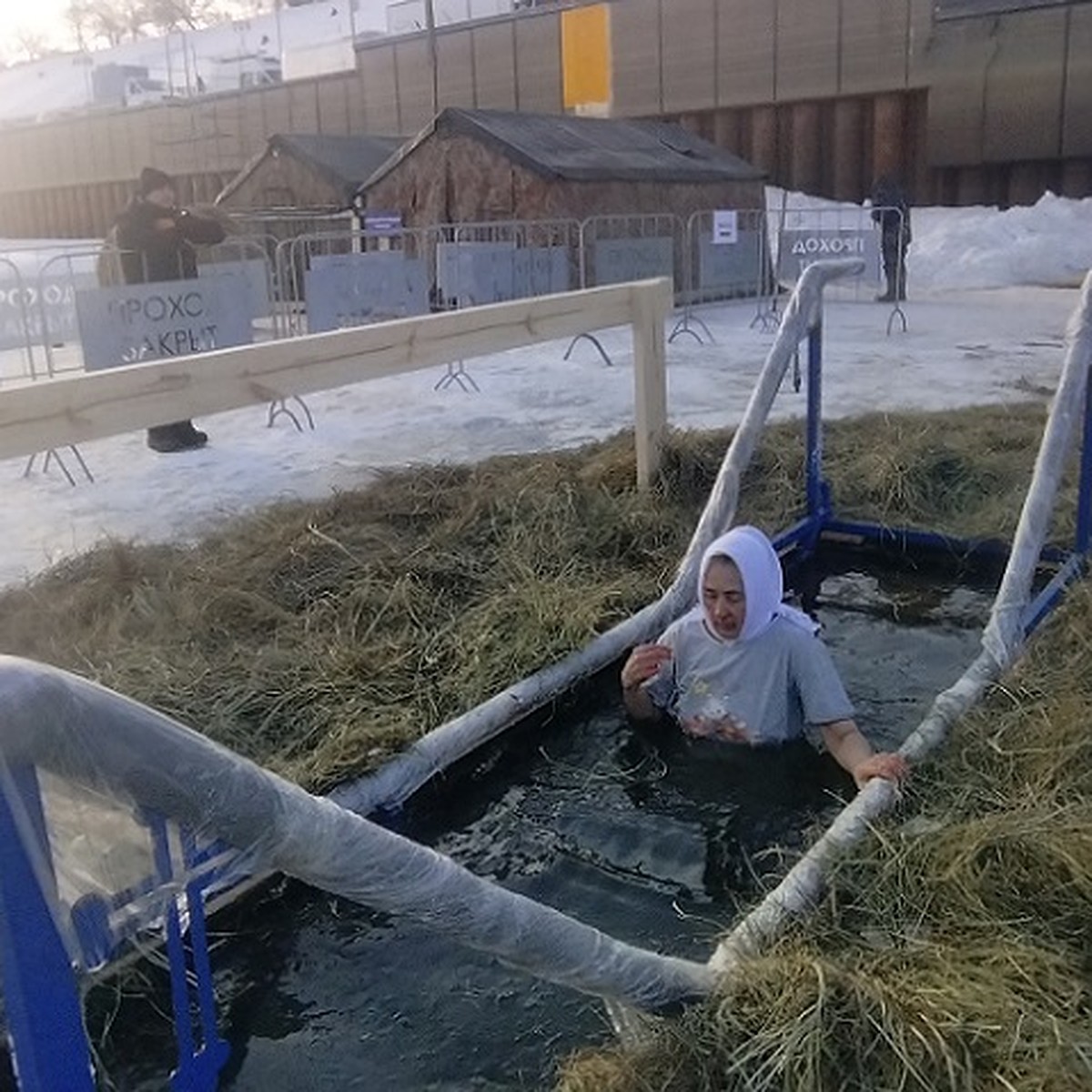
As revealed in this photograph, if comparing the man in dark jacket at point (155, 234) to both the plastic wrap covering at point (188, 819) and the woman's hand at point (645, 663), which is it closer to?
the woman's hand at point (645, 663)

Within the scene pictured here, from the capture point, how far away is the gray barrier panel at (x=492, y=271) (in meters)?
12.4

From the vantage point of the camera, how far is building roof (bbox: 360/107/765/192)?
1480 centimetres

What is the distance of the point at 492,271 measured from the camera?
1255cm

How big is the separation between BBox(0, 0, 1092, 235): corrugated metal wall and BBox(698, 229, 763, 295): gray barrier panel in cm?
636

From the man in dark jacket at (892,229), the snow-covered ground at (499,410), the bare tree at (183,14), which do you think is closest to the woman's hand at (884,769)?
the snow-covered ground at (499,410)

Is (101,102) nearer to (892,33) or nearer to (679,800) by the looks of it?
(892,33)

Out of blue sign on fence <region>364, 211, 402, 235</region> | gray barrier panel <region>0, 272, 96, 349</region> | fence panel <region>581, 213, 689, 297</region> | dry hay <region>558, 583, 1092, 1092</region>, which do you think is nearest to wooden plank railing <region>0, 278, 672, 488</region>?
dry hay <region>558, 583, 1092, 1092</region>

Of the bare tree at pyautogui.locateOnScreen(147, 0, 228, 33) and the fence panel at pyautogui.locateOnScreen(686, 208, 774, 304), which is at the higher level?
the bare tree at pyautogui.locateOnScreen(147, 0, 228, 33)

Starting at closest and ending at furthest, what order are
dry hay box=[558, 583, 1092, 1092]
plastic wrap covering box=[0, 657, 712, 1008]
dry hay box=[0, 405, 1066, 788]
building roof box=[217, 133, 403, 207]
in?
1. plastic wrap covering box=[0, 657, 712, 1008]
2. dry hay box=[558, 583, 1092, 1092]
3. dry hay box=[0, 405, 1066, 788]
4. building roof box=[217, 133, 403, 207]

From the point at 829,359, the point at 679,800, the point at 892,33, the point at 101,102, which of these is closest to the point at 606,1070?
the point at 679,800

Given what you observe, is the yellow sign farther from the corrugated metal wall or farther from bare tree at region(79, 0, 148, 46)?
bare tree at region(79, 0, 148, 46)

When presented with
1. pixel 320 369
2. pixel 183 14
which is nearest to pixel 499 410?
pixel 320 369

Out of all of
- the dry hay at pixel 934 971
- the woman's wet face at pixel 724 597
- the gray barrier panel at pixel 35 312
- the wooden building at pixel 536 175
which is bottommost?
the dry hay at pixel 934 971

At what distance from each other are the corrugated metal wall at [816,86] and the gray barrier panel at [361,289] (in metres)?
11.7
